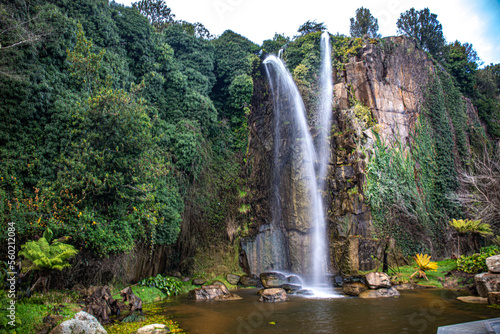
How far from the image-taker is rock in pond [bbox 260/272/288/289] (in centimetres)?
1266

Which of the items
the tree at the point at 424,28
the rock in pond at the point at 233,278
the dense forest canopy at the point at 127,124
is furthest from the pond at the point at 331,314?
the tree at the point at 424,28

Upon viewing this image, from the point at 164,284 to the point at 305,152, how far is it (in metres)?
9.00

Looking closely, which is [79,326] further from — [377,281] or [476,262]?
[476,262]

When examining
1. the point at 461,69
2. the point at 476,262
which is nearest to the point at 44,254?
the point at 476,262

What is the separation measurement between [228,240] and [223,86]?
9822 mm

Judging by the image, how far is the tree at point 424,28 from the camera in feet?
80.8

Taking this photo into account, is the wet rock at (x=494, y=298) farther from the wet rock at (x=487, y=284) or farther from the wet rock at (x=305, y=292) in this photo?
the wet rock at (x=305, y=292)

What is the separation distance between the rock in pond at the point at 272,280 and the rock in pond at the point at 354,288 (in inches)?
108

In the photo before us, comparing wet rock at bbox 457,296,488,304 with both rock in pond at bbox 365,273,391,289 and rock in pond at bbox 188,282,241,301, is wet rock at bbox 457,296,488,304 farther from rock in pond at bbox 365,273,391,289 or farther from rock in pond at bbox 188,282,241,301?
rock in pond at bbox 188,282,241,301

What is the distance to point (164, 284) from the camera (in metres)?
11.8

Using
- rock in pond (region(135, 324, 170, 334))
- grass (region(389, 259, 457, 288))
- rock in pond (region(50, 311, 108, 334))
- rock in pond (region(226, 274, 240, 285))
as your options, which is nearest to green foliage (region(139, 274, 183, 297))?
rock in pond (region(226, 274, 240, 285))

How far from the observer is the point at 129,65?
48.5ft

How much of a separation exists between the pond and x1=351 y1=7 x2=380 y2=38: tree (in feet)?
79.5

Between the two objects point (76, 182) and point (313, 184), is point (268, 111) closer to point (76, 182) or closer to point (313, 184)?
point (313, 184)
